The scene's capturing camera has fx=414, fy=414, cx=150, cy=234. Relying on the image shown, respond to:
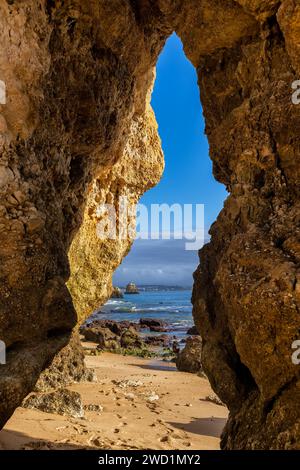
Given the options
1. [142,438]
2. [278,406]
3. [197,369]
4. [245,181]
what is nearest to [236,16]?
[245,181]

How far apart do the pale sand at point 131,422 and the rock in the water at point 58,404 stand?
0.18 m

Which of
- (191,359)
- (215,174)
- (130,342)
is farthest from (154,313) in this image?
(215,174)

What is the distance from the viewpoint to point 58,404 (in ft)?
23.4

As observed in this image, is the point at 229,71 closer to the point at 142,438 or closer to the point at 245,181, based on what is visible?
the point at 245,181

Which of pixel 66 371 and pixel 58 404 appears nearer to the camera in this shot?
pixel 58 404

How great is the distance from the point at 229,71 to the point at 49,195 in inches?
126

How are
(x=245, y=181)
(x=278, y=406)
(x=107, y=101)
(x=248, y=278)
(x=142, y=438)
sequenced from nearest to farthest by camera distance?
(x=278, y=406)
(x=248, y=278)
(x=245, y=181)
(x=142, y=438)
(x=107, y=101)

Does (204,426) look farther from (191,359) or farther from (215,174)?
(191,359)

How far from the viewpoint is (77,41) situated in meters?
6.47

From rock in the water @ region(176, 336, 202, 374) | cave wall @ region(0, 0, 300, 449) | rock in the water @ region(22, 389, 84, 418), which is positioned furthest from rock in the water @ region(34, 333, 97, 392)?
rock in the water @ region(176, 336, 202, 374)

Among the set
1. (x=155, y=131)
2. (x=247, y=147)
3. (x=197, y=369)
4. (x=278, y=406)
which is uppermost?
(x=155, y=131)

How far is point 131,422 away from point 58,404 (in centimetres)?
129

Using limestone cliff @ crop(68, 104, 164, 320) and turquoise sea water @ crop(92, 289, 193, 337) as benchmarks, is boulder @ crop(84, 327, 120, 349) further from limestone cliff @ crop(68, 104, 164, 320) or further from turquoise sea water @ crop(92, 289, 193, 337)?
turquoise sea water @ crop(92, 289, 193, 337)

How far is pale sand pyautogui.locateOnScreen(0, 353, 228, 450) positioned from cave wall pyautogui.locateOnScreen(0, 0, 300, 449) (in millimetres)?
1386
